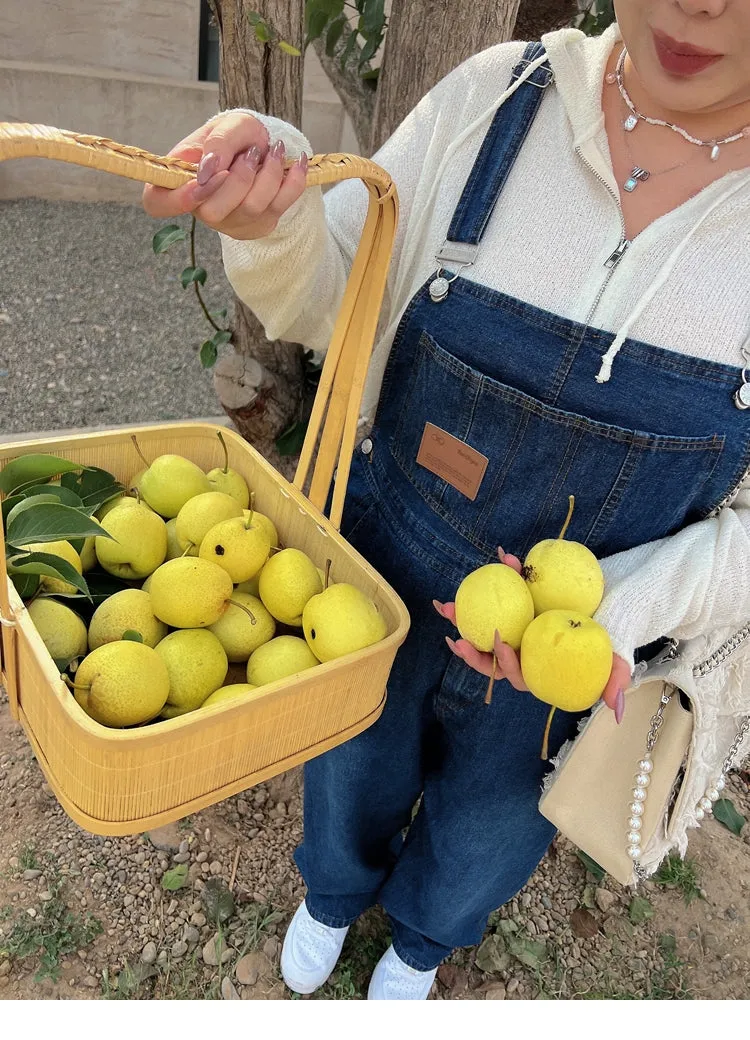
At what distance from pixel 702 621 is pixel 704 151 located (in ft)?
2.19

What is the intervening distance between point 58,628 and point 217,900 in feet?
4.42

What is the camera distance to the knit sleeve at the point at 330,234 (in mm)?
1084

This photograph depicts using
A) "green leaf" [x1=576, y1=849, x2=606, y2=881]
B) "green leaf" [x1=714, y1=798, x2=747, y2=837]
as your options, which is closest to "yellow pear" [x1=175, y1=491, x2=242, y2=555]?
"green leaf" [x1=576, y1=849, x2=606, y2=881]

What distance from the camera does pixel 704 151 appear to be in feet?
3.53

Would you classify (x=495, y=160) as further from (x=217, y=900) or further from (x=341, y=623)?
(x=217, y=900)

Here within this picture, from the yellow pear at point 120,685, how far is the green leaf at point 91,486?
31 centimetres

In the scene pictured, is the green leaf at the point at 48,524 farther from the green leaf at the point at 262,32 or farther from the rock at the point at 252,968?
the rock at the point at 252,968

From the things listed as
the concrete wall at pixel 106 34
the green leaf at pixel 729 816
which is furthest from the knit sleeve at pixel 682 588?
the concrete wall at pixel 106 34

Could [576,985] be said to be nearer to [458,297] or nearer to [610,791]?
[610,791]

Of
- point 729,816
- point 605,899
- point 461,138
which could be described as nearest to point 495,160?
point 461,138

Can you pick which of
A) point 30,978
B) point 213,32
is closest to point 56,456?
point 30,978

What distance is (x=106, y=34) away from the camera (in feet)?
17.7

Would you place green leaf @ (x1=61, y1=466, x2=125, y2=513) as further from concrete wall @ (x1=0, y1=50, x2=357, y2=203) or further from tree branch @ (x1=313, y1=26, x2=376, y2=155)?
concrete wall @ (x1=0, y1=50, x2=357, y2=203)

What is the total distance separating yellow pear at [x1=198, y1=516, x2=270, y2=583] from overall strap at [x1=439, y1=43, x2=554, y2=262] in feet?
1.67
